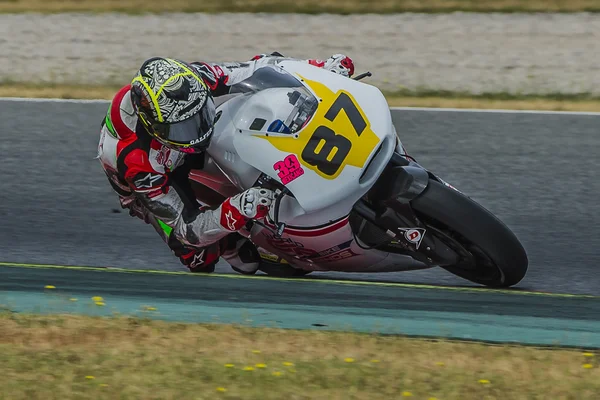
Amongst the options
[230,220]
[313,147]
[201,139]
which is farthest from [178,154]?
[313,147]

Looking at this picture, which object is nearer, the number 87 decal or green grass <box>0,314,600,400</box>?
green grass <box>0,314,600,400</box>

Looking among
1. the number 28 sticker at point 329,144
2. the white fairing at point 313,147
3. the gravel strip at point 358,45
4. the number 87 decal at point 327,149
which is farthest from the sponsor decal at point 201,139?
the gravel strip at point 358,45

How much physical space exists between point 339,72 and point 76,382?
2028mm

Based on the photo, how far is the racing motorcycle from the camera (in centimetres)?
432

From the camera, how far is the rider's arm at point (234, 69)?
481 centimetres

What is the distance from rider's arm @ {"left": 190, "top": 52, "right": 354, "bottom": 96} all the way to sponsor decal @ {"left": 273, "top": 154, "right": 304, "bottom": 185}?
0.66 metres

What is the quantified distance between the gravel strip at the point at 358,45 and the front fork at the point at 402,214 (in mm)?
4701

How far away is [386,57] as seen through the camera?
9977mm

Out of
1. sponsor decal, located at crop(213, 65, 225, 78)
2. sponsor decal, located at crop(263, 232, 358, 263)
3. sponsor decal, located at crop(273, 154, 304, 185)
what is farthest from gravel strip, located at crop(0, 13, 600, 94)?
sponsor decal, located at crop(273, 154, 304, 185)

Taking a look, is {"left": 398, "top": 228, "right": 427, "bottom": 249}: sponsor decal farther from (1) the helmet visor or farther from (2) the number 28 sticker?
(1) the helmet visor

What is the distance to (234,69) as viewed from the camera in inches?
195

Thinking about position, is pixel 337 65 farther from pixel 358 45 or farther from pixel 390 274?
pixel 358 45

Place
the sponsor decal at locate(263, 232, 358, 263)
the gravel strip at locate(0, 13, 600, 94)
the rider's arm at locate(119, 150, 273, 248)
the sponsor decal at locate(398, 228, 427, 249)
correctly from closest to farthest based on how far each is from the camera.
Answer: the sponsor decal at locate(398, 228, 427, 249), the rider's arm at locate(119, 150, 273, 248), the sponsor decal at locate(263, 232, 358, 263), the gravel strip at locate(0, 13, 600, 94)

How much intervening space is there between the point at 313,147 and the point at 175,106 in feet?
1.97
